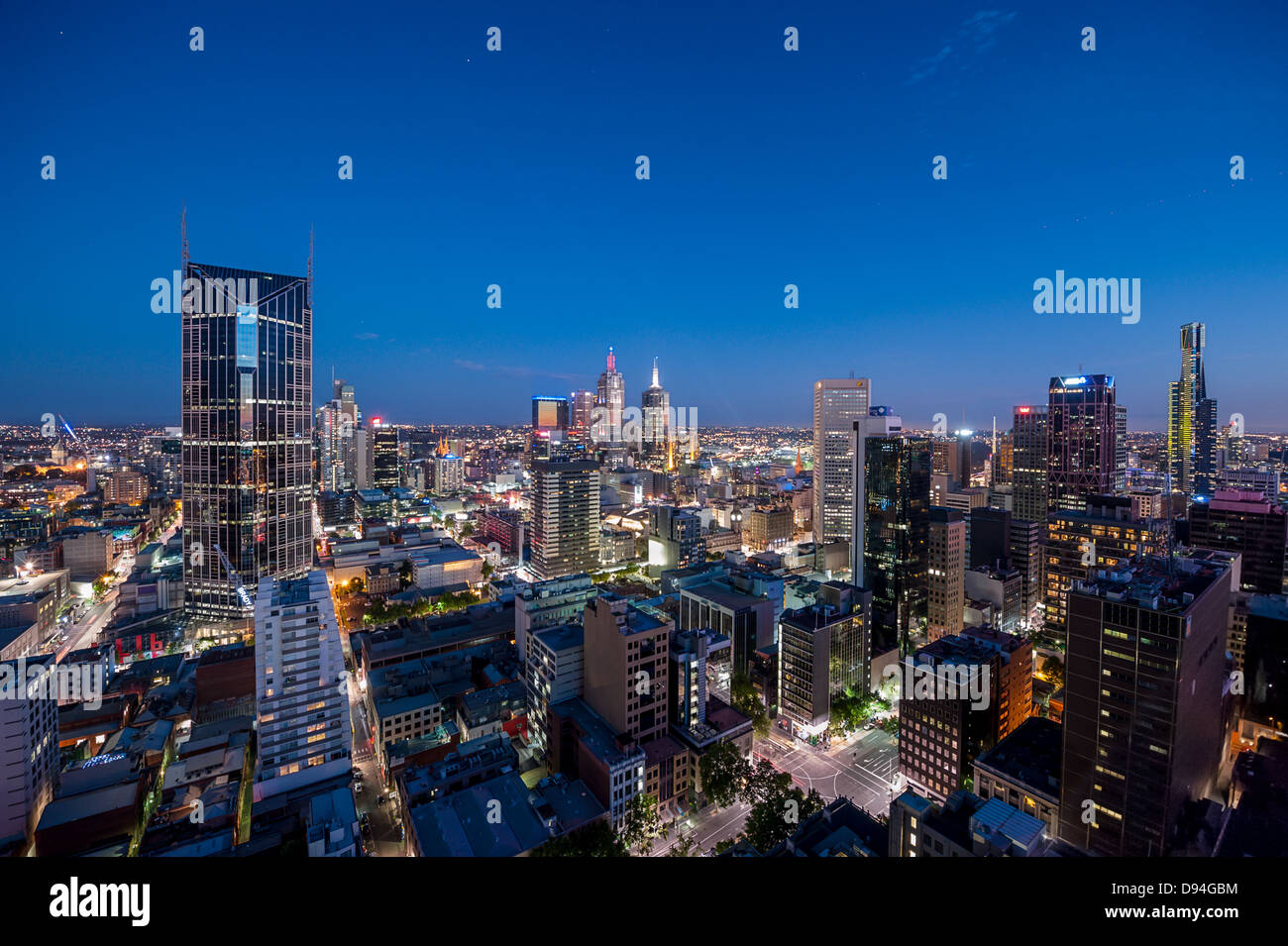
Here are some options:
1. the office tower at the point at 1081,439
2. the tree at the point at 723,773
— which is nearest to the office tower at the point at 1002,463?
the office tower at the point at 1081,439

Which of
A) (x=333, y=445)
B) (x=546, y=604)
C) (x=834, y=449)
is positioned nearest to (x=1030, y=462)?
(x=834, y=449)

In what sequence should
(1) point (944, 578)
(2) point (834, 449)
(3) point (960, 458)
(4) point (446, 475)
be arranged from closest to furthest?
1. (1) point (944, 578)
2. (2) point (834, 449)
3. (3) point (960, 458)
4. (4) point (446, 475)

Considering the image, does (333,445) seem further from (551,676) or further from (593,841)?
(593,841)

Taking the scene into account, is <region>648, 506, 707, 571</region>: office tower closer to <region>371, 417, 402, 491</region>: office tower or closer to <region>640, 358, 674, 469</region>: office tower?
<region>371, 417, 402, 491</region>: office tower

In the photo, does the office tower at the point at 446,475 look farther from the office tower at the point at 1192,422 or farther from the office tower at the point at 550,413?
the office tower at the point at 1192,422

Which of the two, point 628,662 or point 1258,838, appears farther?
point 628,662

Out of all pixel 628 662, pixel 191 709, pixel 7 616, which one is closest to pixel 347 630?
pixel 191 709
